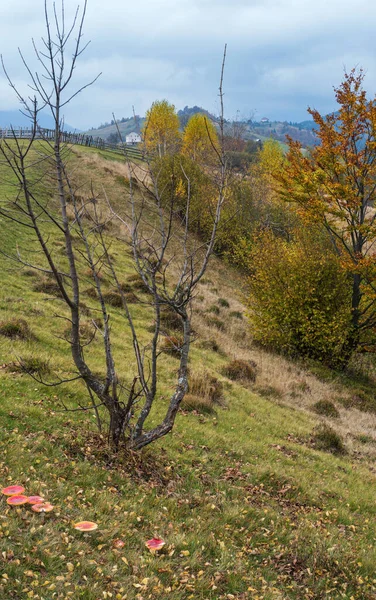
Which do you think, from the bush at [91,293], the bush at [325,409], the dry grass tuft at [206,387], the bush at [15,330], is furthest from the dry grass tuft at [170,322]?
the bush at [15,330]

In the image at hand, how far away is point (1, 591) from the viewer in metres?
4.30

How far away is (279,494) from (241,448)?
194 centimetres

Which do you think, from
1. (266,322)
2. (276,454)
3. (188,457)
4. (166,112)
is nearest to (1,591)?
(188,457)

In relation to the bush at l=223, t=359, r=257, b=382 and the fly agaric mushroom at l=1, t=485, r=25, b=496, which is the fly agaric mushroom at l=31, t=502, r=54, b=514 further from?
the bush at l=223, t=359, r=257, b=382

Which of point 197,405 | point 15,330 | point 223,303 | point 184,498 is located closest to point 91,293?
point 15,330

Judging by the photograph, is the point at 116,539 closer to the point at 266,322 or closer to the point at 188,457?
the point at 188,457

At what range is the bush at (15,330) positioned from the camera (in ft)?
45.0

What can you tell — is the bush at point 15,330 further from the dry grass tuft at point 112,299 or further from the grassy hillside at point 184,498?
the dry grass tuft at point 112,299

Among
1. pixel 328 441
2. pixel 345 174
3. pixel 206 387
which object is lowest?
pixel 328 441

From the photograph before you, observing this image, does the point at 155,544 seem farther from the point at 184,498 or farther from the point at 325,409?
the point at 325,409

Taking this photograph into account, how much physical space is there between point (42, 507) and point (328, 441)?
1023 cm

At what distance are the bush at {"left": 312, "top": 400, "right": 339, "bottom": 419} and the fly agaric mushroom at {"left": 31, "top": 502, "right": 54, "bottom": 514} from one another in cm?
1322

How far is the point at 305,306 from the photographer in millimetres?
23641

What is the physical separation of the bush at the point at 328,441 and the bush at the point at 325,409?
9.79 feet
